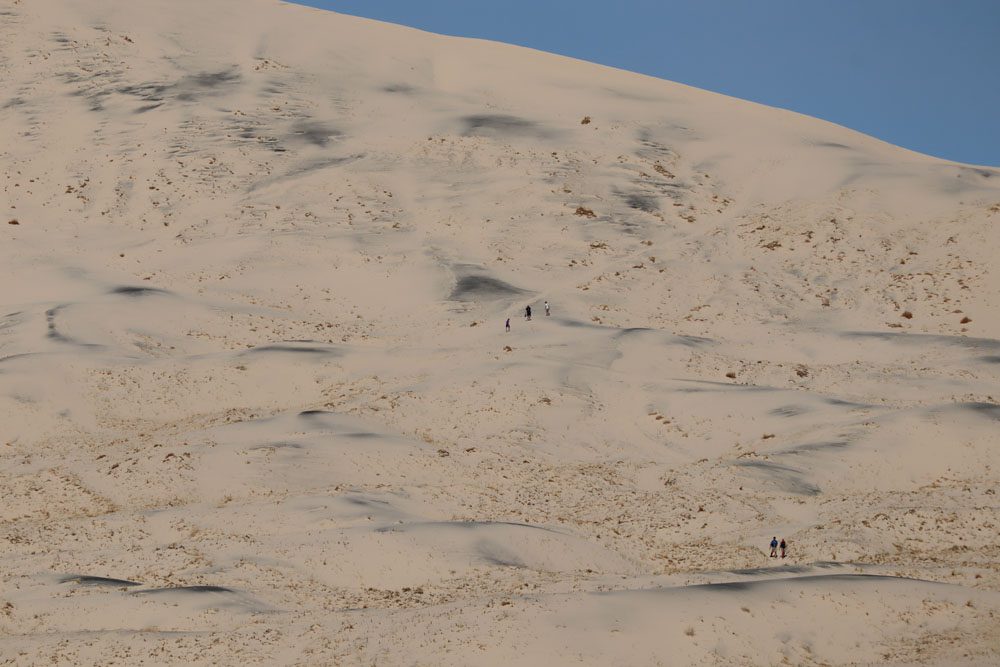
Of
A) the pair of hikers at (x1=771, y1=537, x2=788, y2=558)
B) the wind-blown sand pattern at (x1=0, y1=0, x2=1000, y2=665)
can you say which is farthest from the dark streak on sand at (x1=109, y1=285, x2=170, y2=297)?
the pair of hikers at (x1=771, y1=537, x2=788, y2=558)

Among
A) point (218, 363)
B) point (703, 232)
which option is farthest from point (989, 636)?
point (703, 232)

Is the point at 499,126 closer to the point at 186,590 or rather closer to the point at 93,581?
the point at 93,581

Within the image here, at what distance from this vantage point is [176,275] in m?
56.7

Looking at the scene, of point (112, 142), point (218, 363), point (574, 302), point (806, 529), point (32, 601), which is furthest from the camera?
point (112, 142)

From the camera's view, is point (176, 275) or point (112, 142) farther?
point (112, 142)

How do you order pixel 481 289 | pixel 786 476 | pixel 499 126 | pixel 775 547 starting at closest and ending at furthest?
pixel 775 547, pixel 786 476, pixel 481 289, pixel 499 126

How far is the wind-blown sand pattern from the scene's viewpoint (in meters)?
26.7

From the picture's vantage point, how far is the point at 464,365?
46.5 m

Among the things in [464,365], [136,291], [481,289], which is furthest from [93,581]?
[481,289]

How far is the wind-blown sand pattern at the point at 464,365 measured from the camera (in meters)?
26.7

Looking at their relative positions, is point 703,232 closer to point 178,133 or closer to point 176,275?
point 176,275

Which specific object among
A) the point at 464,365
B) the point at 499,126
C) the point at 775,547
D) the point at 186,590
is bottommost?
the point at 186,590

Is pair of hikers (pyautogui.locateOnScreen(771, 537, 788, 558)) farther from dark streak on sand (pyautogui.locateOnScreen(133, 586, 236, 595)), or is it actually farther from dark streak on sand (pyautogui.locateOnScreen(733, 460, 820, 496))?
dark streak on sand (pyautogui.locateOnScreen(133, 586, 236, 595))

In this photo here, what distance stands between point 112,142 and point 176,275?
1745 centimetres
